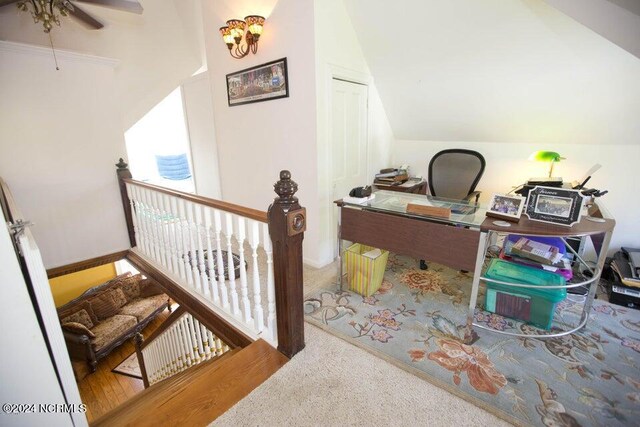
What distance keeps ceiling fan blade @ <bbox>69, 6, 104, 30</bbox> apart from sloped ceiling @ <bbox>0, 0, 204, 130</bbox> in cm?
30

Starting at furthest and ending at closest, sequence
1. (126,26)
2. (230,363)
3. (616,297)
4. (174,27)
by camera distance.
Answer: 1. (174,27)
2. (126,26)
3. (616,297)
4. (230,363)

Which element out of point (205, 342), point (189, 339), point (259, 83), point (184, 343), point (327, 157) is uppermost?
point (259, 83)

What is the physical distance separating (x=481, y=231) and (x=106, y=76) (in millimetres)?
3850

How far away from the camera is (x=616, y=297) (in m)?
2.12

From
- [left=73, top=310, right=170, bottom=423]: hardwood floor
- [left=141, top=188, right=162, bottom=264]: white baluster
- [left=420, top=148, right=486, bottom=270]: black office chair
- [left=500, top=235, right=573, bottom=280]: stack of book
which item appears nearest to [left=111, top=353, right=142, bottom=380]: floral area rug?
[left=73, top=310, right=170, bottom=423]: hardwood floor

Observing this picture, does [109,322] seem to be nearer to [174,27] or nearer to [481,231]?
[174,27]

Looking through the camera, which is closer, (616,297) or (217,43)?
(616,297)

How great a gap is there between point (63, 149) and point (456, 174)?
398 cm

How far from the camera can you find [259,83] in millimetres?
2748

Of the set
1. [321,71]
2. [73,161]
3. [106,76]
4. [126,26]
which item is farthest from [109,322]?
[321,71]

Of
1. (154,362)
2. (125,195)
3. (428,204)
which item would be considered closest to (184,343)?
(154,362)

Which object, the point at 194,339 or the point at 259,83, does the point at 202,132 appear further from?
the point at 194,339

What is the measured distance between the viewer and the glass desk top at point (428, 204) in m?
1.77

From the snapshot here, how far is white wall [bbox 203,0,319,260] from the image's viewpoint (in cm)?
238
